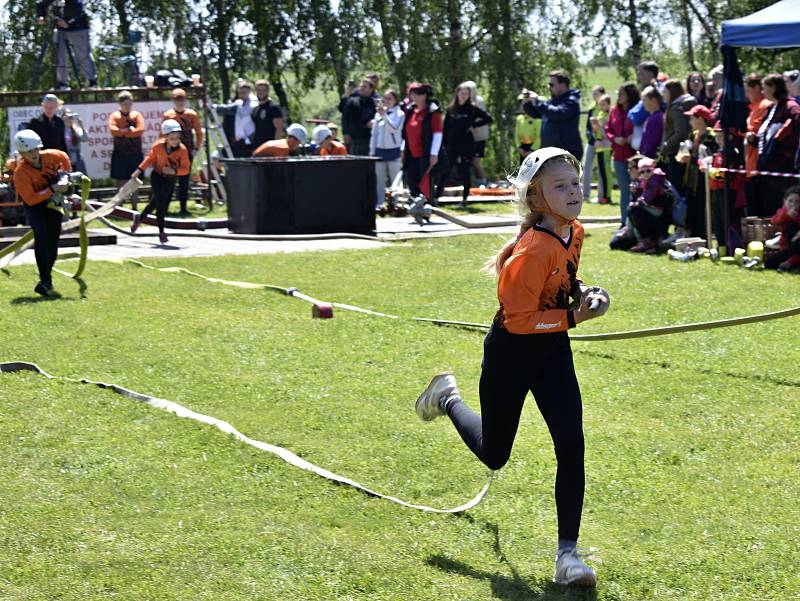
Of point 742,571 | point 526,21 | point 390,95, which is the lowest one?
point 742,571

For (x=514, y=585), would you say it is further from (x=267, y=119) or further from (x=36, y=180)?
(x=267, y=119)

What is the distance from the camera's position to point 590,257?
52.0 feet

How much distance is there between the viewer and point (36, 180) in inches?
515

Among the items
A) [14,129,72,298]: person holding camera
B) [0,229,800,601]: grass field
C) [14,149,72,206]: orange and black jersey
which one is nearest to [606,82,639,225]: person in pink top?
[0,229,800,601]: grass field

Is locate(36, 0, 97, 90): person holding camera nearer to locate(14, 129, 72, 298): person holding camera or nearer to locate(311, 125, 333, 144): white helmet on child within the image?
locate(311, 125, 333, 144): white helmet on child

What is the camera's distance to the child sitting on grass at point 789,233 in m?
13.8

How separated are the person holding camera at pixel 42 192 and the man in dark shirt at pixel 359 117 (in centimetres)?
1130

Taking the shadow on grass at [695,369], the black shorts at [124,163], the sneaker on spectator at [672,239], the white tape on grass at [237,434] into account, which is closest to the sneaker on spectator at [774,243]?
the sneaker on spectator at [672,239]

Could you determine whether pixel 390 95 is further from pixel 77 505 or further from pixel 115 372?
pixel 77 505

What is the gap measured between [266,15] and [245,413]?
26259 mm

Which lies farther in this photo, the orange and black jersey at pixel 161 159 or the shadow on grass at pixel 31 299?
the orange and black jersey at pixel 161 159

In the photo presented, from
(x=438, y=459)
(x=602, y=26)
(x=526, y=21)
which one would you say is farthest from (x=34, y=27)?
(x=438, y=459)

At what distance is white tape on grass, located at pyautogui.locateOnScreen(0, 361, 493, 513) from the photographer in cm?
629

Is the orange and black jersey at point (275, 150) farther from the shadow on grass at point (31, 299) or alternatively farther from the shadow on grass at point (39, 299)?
the shadow on grass at point (31, 299)
